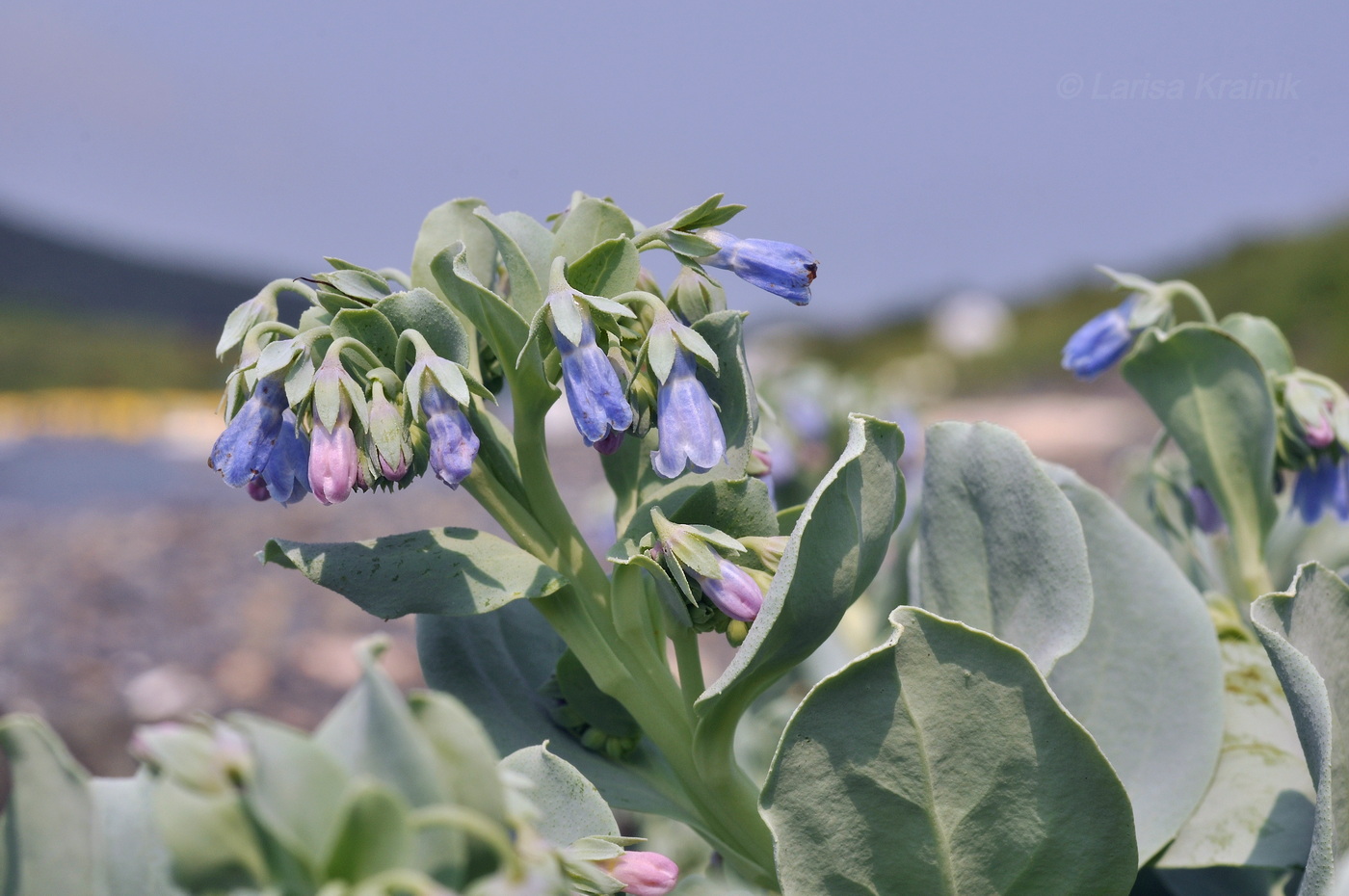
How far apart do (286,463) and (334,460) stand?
0.11 meters

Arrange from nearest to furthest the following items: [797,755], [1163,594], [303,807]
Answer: [303,807], [797,755], [1163,594]

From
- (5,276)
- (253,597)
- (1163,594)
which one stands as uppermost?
(1163,594)

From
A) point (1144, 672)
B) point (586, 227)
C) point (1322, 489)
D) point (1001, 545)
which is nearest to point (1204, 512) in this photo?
point (1322, 489)

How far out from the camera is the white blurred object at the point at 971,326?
2381 cm

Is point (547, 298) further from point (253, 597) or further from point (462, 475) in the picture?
point (253, 597)

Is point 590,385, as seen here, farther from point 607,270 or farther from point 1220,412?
point 1220,412

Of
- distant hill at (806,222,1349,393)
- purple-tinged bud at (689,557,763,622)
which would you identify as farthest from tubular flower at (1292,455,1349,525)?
distant hill at (806,222,1349,393)

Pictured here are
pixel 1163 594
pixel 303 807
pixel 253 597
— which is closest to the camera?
pixel 303 807

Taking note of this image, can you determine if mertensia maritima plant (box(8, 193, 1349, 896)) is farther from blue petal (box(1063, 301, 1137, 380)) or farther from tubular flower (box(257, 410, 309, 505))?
blue petal (box(1063, 301, 1137, 380))

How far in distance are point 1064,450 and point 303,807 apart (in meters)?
11.1

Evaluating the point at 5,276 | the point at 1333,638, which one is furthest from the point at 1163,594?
the point at 5,276

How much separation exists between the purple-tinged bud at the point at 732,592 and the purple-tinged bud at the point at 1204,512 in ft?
2.70

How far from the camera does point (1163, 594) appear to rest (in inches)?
39.8

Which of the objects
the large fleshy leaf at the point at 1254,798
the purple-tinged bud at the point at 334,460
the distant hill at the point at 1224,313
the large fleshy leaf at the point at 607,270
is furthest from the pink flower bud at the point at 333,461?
A: the distant hill at the point at 1224,313
